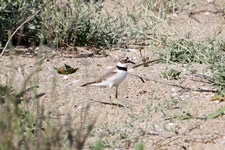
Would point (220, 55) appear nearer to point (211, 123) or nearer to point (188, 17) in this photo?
point (211, 123)

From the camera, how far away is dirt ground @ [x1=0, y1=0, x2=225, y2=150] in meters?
3.27

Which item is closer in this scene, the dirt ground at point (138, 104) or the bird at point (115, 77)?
the dirt ground at point (138, 104)

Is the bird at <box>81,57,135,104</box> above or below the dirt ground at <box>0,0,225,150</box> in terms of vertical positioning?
above

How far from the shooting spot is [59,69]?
190 inches

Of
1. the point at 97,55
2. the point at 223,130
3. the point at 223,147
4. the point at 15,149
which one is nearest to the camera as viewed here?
the point at 15,149

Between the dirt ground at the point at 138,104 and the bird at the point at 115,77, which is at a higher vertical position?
the bird at the point at 115,77

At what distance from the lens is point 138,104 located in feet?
13.2

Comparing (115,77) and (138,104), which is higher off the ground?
(115,77)

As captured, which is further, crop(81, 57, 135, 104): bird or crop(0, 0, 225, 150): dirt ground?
crop(81, 57, 135, 104): bird

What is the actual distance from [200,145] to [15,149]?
1.43 meters

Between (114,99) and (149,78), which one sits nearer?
(114,99)

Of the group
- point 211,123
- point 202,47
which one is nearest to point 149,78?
point 202,47

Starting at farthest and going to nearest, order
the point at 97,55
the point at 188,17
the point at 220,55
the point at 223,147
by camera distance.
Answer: the point at 188,17 < the point at 97,55 < the point at 220,55 < the point at 223,147

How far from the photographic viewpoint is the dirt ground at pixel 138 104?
3271mm
